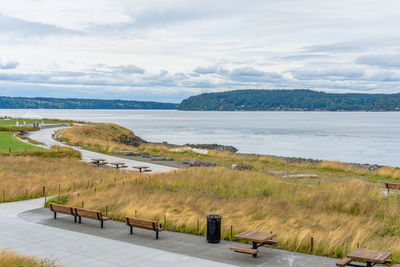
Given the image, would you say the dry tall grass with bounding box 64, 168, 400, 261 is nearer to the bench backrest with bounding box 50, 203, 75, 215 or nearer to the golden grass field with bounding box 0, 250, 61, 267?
the bench backrest with bounding box 50, 203, 75, 215

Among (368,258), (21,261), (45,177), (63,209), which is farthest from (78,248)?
(45,177)

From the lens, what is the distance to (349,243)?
11773 millimetres

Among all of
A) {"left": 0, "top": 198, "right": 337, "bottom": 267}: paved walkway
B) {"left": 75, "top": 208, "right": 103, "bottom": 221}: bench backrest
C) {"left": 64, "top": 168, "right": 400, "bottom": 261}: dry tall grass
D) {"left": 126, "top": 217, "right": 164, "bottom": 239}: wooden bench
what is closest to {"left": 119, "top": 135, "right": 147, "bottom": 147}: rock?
{"left": 64, "top": 168, "right": 400, "bottom": 261}: dry tall grass

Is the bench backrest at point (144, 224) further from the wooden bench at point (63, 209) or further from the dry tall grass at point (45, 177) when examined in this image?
the dry tall grass at point (45, 177)

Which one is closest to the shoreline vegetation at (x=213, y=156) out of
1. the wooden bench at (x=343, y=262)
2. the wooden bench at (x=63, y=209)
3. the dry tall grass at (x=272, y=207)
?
the dry tall grass at (x=272, y=207)

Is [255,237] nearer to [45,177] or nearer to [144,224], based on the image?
[144,224]

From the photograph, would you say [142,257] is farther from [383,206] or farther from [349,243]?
[383,206]

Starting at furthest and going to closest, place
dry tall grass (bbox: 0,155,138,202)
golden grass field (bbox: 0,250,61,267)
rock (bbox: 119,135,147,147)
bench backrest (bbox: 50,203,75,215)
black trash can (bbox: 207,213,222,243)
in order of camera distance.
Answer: rock (bbox: 119,135,147,147), dry tall grass (bbox: 0,155,138,202), bench backrest (bbox: 50,203,75,215), black trash can (bbox: 207,213,222,243), golden grass field (bbox: 0,250,61,267)

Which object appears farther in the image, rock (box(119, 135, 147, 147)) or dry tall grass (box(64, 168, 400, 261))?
rock (box(119, 135, 147, 147))

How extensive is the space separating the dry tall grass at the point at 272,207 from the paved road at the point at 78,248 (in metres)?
2.37

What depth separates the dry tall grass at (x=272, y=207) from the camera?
12156 mm

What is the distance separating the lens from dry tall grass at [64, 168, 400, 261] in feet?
39.9

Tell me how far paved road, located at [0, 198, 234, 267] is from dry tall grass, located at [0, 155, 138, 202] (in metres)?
4.95

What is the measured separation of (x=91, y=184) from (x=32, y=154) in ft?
45.2
